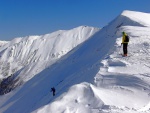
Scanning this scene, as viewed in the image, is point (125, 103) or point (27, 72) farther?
point (27, 72)

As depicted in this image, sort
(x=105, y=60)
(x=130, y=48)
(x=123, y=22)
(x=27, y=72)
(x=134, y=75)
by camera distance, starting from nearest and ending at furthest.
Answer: (x=134, y=75) → (x=105, y=60) → (x=130, y=48) → (x=123, y=22) → (x=27, y=72)

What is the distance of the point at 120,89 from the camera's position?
18.4 meters

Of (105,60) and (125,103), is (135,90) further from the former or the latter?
(105,60)

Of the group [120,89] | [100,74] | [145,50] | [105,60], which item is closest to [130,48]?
[145,50]

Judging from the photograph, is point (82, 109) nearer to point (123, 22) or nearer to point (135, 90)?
point (135, 90)

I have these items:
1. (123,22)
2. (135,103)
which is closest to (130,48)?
(135,103)

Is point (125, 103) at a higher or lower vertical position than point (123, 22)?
lower

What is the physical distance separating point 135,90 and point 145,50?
24.5 ft

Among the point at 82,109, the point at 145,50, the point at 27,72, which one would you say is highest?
the point at 145,50

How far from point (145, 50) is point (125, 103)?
9.36 metres

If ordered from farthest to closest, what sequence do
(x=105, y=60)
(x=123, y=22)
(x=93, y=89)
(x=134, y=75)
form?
(x=123, y=22) < (x=105, y=60) < (x=134, y=75) < (x=93, y=89)

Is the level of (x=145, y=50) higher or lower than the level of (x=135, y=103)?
higher

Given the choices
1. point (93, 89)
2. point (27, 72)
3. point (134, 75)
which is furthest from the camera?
point (27, 72)

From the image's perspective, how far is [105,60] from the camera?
23.8 m
